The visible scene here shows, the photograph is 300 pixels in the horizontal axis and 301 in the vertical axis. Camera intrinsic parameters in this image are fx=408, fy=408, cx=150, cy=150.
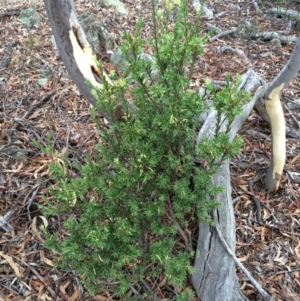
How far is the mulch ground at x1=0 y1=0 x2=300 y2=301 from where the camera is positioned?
2.79 meters

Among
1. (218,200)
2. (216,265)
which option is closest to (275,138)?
(218,200)

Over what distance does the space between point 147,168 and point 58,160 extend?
4.18 feet

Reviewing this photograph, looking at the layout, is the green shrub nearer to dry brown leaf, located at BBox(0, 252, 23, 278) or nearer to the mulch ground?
the mulch ground

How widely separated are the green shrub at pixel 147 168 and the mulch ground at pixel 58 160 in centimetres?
35

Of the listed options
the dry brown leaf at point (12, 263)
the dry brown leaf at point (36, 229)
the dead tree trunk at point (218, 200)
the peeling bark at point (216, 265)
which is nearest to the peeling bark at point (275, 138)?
the dead tree trunk at point (218, 200)

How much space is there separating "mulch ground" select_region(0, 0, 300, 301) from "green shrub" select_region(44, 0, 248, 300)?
0.35 meters

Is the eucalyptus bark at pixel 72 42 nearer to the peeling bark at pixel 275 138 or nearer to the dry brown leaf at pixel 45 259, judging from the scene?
the dry brown leaf at pixel 45 259

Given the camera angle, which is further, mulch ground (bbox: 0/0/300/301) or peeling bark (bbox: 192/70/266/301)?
mulch ground (bbox: 0/0/300/301)

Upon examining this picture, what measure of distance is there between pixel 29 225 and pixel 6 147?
2.78 ft

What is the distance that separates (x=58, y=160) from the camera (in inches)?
124

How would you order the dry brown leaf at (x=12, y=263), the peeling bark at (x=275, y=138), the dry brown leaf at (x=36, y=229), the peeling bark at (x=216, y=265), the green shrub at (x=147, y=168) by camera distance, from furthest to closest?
the peeling bark at (x=275, y=138)
the dry brown leaf at (x=36, y=229)
the dry brown leaf at (x=12, y=263)
the peeling bark at (x=216, y=265)
the green shrub at (x=147, y=168)

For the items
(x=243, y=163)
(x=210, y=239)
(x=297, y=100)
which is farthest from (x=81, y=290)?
(x=297, y=100)

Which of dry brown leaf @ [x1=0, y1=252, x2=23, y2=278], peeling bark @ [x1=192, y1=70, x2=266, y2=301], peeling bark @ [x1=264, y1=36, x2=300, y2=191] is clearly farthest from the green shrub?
peeling bark @ [x1=264, y1=36, x2=300, y2=191]

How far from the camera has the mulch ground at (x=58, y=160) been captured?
2.79 m
